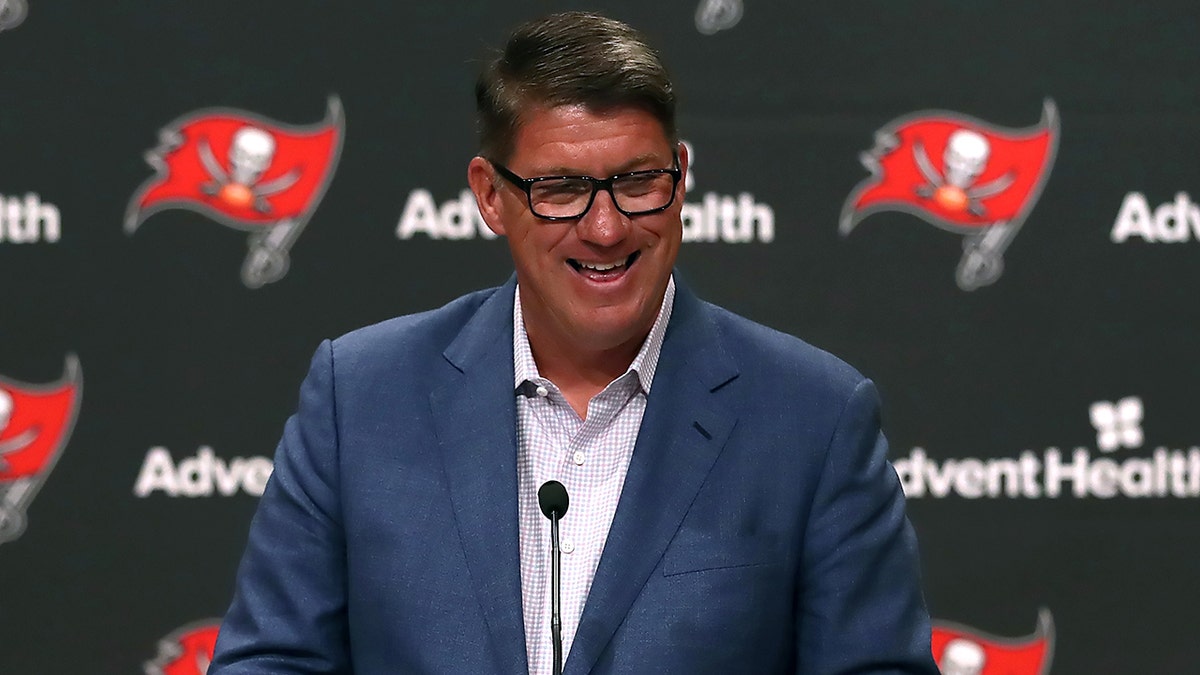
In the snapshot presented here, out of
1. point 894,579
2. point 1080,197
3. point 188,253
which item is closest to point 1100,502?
point 1080,197

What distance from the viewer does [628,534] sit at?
5.89 feet

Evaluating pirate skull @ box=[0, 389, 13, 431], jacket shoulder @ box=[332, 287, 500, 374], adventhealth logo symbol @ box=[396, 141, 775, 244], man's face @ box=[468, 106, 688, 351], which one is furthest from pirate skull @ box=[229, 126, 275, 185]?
man's face @ box=[468, 106, 688, 351]

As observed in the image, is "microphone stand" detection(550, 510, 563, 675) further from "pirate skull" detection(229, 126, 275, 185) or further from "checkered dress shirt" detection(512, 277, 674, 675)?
"pirate skull" detection(229, 126, 275, 185)

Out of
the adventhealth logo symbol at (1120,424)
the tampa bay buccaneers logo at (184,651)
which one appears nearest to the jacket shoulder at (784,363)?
the adventhealth logo symbol at (1120,424)

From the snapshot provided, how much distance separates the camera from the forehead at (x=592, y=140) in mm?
1782

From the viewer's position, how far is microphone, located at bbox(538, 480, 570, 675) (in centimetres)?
167

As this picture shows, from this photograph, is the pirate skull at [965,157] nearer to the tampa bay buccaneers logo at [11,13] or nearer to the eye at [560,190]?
the eye at [560,190]

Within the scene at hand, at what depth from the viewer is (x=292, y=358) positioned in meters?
3.20

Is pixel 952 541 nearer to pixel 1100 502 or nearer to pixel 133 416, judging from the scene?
pixel 1100 502

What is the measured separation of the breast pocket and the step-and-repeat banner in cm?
139

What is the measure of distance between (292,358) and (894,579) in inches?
69.4

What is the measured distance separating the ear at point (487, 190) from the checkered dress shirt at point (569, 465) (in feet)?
0.44

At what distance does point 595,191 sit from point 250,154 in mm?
1612

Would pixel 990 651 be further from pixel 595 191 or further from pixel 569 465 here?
pixel 595 191
